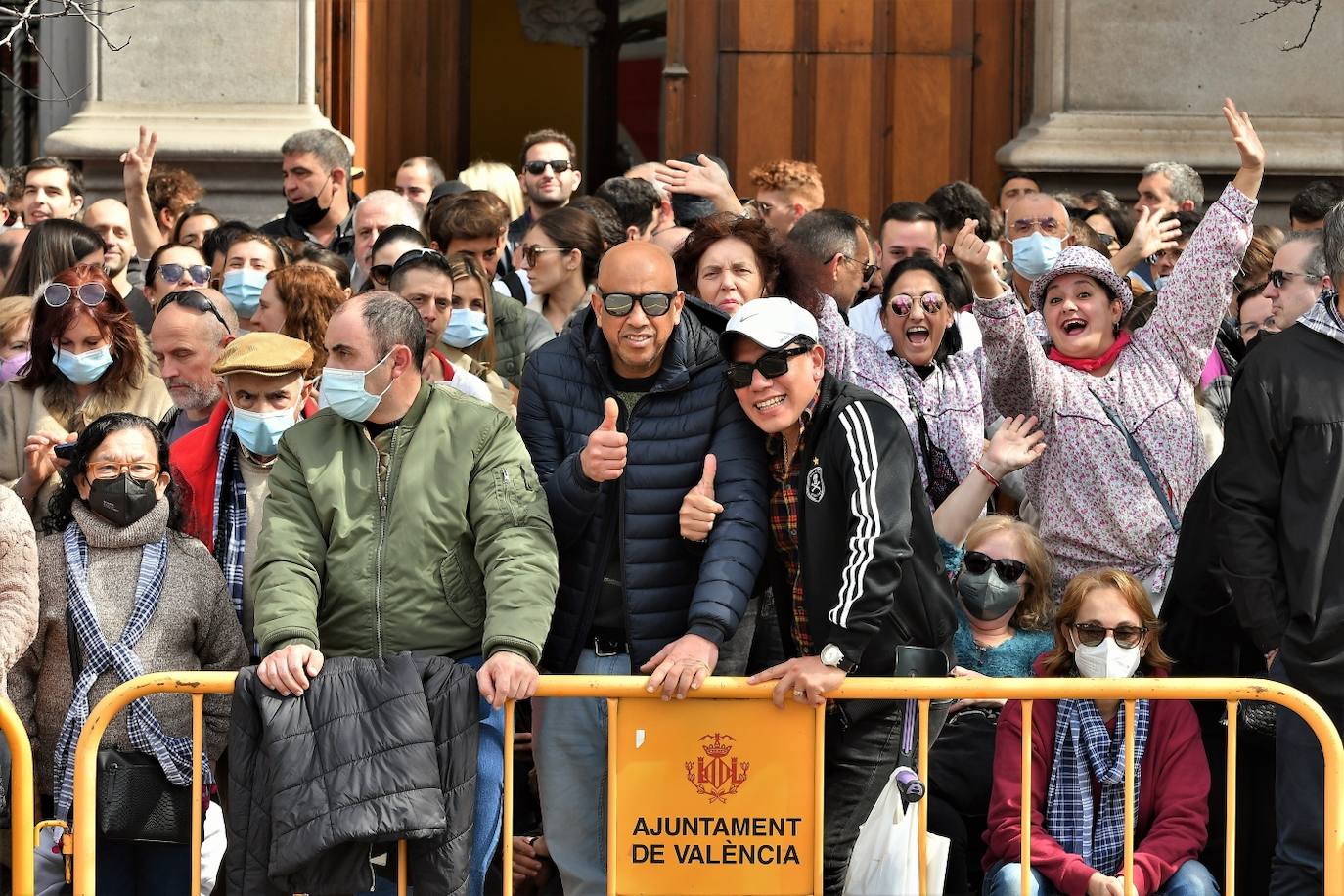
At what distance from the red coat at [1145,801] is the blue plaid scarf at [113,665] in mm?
2210

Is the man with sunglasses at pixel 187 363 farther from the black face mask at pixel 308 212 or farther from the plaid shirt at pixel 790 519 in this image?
the black face mask at pixel 308 212

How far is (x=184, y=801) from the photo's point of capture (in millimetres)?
5570

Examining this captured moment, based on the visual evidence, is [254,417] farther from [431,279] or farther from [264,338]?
[431,279]

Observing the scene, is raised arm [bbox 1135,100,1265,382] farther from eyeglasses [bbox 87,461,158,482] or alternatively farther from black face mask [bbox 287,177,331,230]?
black face mask [bbox 287,177,331,230]

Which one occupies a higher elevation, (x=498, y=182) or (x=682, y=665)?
(x=498, y=182)

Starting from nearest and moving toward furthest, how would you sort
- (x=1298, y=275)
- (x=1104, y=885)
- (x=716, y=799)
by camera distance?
(x=716, y=799), (x=1104, y=885), (x=1298, y=275)

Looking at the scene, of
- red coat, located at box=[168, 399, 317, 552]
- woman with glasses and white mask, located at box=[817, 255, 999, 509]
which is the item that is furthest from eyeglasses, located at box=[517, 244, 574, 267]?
red coat, located at box=[168, 399, 317, 552]

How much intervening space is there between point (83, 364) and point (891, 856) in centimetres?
318

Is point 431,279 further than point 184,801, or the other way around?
point 431,279

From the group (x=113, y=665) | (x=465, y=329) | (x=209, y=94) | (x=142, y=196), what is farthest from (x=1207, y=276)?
(x=209, y=94)

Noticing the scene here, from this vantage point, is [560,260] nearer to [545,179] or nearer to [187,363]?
[545,179]

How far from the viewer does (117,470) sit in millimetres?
5727

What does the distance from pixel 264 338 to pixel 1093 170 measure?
6.12 metres

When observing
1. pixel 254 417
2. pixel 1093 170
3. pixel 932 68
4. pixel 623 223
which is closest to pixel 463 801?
pixel 254 417
